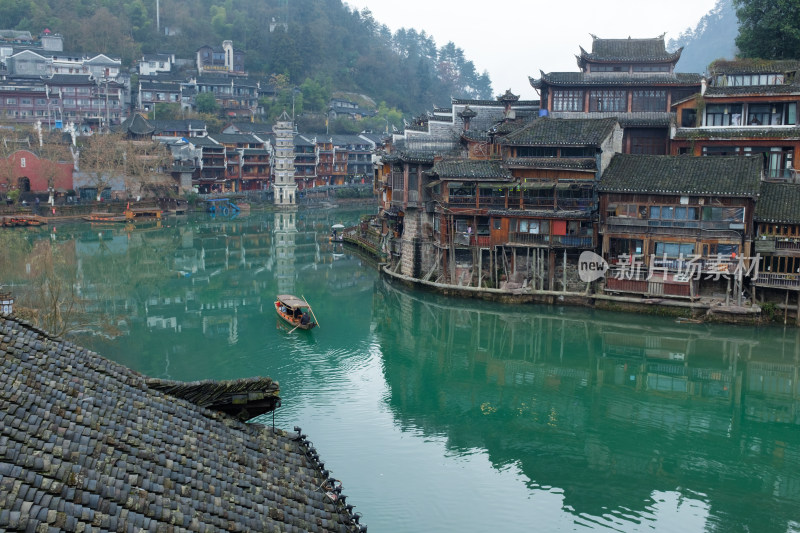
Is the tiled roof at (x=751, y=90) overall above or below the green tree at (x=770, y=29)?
below

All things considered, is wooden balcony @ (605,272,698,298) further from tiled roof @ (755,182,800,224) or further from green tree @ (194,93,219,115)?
green tree @ (194,93,219,115)

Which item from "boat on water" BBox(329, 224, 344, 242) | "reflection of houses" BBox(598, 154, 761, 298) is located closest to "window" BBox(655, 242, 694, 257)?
"reflection of houses" BBox(598, 154, 761, 298)

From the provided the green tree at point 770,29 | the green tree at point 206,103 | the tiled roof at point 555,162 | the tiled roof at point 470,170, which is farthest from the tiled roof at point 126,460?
the green tree at point 206,103

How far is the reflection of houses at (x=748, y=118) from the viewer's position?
115 ft

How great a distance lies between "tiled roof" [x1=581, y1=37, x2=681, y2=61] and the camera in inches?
1677

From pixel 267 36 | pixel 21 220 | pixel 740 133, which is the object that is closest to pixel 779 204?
pixel 740 133

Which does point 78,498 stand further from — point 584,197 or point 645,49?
point 645,49

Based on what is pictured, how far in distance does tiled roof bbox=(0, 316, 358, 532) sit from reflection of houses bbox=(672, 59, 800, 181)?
104 feet

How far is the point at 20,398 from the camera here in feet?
24.1

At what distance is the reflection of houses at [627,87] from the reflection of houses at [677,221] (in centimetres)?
829

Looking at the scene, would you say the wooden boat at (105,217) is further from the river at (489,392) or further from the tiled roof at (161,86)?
the tiled roof at (161,86)

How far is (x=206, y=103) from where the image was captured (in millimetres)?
86375

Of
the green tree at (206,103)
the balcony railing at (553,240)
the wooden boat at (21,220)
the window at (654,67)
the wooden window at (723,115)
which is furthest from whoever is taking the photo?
the green tree at (206,103)

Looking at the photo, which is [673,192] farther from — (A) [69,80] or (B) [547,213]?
(A) [69,80]
